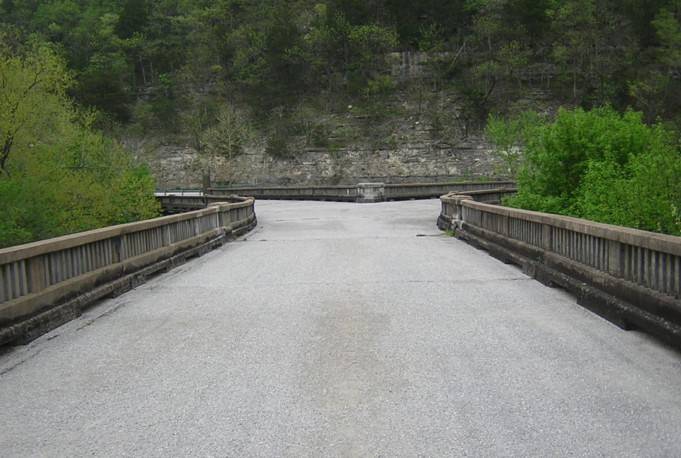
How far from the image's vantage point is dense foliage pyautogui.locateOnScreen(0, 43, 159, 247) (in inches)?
1027

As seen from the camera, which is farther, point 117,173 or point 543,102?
point 543,102

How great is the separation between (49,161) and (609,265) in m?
28.4

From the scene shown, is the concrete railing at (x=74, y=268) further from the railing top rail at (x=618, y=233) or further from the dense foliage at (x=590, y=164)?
the dense foliage at (x=590, y=164)

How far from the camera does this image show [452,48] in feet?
260

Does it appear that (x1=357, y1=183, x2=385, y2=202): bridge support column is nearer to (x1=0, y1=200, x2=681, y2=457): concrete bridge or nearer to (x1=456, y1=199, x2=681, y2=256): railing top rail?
(x1=456, y1=199, x2=681, y2=256): railing top rail

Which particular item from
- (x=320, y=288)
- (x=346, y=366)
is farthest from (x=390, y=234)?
(x=346, y=366)

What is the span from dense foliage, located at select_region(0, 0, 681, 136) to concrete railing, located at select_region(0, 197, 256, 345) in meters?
59.7

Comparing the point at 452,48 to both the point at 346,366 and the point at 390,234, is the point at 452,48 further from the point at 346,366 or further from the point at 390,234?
the point at 346,366

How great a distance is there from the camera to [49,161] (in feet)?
97.2

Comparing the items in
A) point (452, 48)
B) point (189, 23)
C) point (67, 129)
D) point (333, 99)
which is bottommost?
point (67, 129)

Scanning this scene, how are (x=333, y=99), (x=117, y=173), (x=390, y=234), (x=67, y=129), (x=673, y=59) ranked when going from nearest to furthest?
1. (x=390, y=234)
2. (x=67, y=129)
3. (x=117, y=173)
4. (x=673, y=59)
5. (x=333, y=99)

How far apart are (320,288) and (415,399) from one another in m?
5.18

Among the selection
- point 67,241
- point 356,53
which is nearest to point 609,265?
point 67,241

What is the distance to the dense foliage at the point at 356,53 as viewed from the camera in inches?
2704
